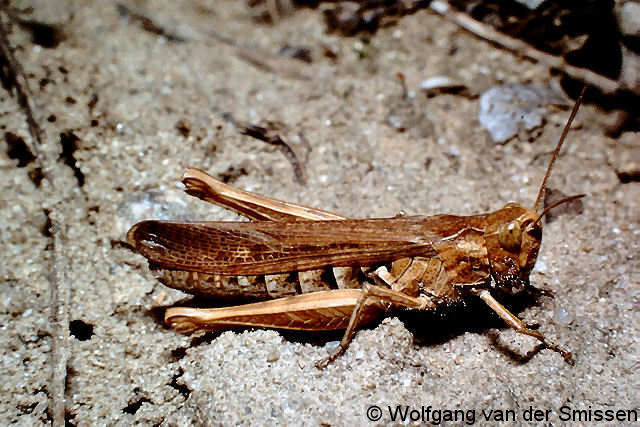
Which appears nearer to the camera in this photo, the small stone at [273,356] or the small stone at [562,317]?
the small stone at [273,356]

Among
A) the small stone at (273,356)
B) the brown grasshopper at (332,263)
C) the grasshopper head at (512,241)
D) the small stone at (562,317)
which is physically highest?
the grasshopper head at (512,241)

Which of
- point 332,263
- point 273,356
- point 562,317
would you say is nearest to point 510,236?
point 562,317

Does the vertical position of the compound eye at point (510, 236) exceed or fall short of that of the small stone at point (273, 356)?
it exceeds it

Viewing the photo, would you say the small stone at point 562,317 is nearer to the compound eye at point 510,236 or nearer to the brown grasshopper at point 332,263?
the brown grasshopper at point 332,263

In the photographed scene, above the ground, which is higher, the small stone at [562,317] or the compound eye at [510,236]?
the compound eye at [510,236]

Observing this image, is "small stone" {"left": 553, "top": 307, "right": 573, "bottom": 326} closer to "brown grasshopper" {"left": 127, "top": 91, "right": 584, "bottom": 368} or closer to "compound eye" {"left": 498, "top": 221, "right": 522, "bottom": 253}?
"brown grasshopper" {"left": 127, "top": 91, "right": 584, "bottom": 368}

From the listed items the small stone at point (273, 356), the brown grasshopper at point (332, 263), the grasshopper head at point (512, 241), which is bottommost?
the small stone at point (273, 356)

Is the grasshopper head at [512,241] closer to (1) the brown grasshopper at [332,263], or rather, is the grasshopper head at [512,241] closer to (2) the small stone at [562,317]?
(1) the brown grasshopper at [332,263]

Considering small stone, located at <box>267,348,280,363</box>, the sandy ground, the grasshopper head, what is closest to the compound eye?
the grasshopper head

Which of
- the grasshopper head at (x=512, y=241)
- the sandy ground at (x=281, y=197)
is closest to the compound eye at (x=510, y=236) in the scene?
the grasshopper head at (x=512, y=241)
